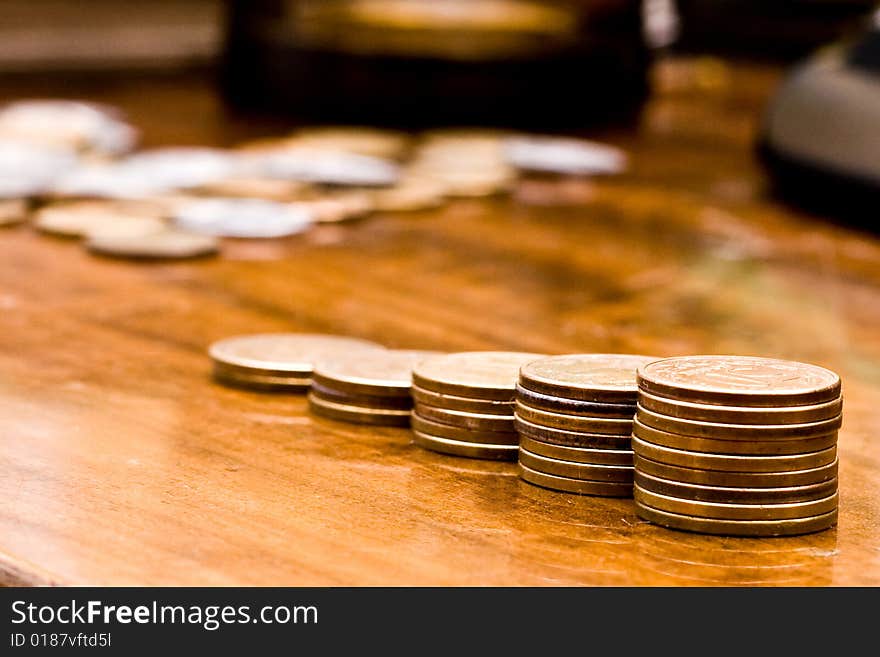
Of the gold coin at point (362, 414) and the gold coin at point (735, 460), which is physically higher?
the gold coin at point (735, 460)

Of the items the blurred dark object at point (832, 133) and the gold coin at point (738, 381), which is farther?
the blurred dark object at point (832, 133)

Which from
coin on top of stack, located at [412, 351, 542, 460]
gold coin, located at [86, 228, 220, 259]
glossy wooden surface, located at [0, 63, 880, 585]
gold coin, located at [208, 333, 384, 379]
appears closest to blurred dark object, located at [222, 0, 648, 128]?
glossy wooden surface, located at [0, 63, 880, 585]

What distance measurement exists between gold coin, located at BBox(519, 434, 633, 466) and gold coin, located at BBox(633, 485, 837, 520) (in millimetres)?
51

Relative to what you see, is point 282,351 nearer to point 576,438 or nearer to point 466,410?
point 466,410

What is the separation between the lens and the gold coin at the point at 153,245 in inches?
65.4

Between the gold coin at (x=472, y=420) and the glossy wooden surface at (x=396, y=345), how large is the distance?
3 centimetres

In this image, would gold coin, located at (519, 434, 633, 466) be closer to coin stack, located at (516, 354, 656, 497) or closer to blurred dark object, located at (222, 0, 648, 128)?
coin stack, located at (516, 354, 656, 497)

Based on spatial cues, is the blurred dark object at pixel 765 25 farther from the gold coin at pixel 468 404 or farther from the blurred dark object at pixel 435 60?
the gold coin at pixel 468 404

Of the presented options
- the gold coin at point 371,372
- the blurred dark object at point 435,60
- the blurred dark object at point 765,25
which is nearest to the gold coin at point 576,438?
the gold coin at point 371,372

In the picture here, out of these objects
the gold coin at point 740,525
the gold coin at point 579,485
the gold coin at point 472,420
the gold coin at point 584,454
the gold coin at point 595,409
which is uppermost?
the gold coin at point 595,409

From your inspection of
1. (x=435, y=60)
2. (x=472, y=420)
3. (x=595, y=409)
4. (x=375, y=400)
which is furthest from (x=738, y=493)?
(x=435, y=60)

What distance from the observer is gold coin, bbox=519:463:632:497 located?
92 cm

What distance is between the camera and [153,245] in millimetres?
1683
